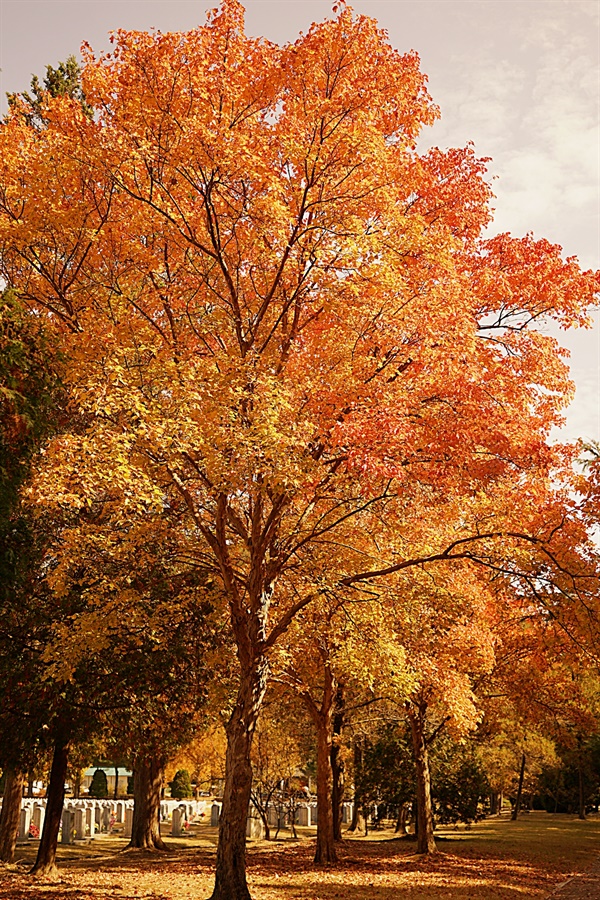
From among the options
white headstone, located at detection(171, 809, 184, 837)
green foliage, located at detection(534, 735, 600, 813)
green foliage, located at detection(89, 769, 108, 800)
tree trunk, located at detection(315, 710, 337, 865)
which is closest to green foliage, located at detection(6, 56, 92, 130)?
tree trunk, located at detection(315, 710, 337, 865)

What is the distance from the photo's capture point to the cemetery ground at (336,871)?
14.1 meters

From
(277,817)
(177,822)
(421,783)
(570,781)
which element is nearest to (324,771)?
(421,783)

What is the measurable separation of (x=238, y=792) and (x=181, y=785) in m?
46.2

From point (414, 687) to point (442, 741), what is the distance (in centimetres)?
1793

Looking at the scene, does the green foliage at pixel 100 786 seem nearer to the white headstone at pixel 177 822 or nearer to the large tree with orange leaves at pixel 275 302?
the white headstone at pixel 177 822

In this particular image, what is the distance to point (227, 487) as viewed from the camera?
1048 cm

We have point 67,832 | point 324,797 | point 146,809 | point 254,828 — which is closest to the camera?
point 324,797

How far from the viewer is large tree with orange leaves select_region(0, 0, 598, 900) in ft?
33.6

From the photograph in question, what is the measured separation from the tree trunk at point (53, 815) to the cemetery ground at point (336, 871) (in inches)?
17.9

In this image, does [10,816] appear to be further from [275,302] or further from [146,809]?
[275,302]

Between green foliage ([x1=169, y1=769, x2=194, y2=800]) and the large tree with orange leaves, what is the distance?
149 ft

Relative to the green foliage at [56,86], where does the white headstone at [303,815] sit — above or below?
below

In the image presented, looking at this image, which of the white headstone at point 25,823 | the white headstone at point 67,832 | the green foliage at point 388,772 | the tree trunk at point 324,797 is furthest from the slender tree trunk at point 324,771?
the white headstone at point 25,823

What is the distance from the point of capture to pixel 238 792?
37.3 ft
